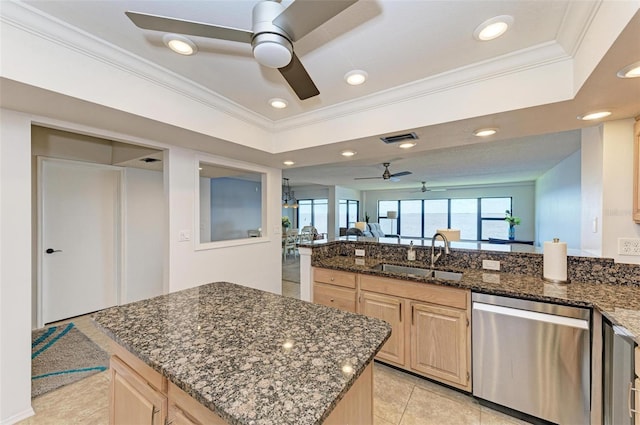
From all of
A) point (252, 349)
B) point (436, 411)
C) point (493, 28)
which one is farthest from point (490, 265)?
point (252, 349)

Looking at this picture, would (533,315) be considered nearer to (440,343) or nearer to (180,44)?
(440,343)

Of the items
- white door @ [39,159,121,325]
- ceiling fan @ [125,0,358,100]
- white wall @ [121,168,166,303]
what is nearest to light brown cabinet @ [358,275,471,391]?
ceiling fan @ [125,0,358,100]

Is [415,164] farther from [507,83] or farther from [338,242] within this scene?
[507,83]

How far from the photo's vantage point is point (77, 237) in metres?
3.36

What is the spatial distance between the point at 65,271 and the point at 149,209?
1.21 metres

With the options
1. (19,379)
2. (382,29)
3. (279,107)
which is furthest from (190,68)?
(19,379)

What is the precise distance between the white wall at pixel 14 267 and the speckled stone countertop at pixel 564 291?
2.52m

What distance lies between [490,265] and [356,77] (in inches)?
79.2

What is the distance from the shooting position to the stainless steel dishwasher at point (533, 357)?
62.2 inches

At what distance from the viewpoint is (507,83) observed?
5.44 feet

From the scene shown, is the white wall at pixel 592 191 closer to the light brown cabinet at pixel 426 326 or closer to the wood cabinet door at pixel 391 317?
the light brown cabinet at pixel 426 326

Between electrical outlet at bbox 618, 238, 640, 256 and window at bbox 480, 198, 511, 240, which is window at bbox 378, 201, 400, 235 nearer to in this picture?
window at bbox 480, 198, 511, 240

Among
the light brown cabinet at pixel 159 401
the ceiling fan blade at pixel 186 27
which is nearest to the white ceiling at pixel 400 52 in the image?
the ceiling fan blade at pixel 186 27

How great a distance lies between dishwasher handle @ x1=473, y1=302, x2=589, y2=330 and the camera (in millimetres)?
1567
